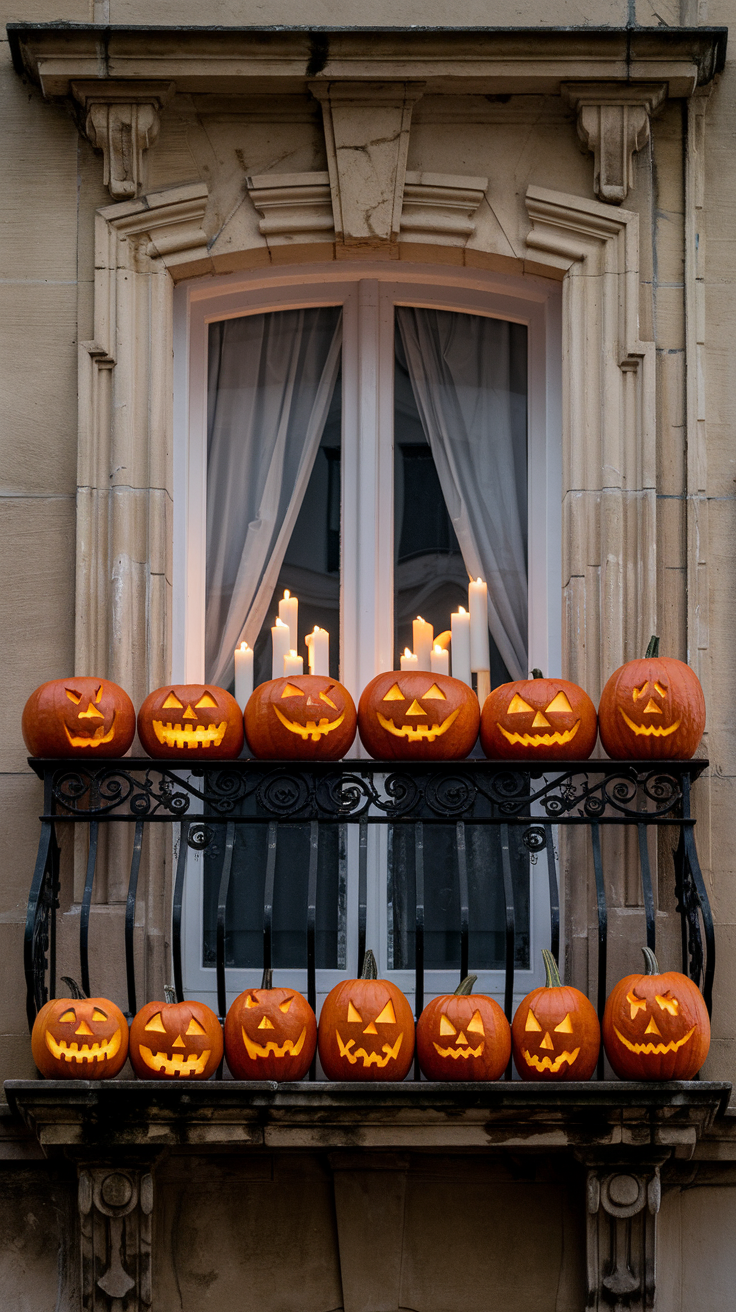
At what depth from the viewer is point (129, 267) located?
21.2ft

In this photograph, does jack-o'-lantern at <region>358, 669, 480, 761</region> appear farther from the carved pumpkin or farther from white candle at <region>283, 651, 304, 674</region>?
white candle at <region>283, 651, 304, 674</region>

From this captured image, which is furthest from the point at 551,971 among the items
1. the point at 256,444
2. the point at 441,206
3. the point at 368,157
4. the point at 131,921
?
the point at 368,157

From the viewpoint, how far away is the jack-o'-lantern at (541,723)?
18.8 ft

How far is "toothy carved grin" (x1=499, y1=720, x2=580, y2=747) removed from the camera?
5730 millimetres

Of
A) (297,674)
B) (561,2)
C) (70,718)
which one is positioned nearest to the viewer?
(70,718)

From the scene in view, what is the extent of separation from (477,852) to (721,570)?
1.45 meters

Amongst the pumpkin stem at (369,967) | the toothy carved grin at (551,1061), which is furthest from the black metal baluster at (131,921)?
the toothy carved grin at (551,1061)

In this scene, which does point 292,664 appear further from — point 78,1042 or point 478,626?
point 78,1042

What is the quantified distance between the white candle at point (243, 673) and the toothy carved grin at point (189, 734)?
0.59 metres

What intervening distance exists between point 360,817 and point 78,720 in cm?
105

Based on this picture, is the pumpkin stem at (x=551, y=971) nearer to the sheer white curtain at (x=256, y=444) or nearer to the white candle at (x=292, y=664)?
the white candle at (x=292, y=664)

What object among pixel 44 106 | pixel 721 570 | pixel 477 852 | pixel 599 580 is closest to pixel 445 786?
pixel 477 852

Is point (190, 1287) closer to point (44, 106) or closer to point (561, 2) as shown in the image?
point (44, 106)

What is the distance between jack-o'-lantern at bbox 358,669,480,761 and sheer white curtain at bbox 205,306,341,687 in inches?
40.8
